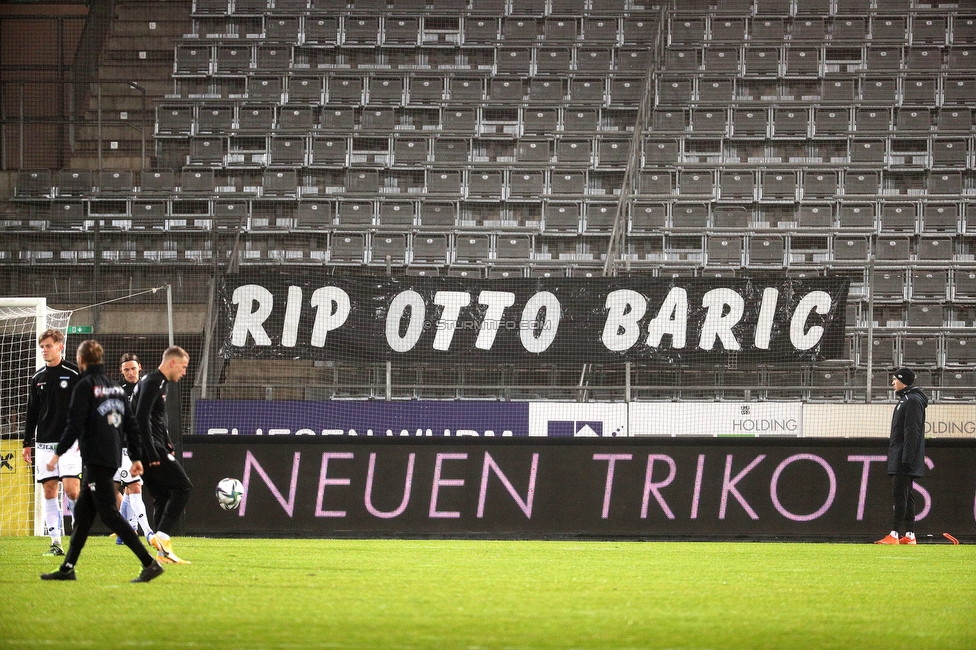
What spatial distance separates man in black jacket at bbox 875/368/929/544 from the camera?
39.6 feet

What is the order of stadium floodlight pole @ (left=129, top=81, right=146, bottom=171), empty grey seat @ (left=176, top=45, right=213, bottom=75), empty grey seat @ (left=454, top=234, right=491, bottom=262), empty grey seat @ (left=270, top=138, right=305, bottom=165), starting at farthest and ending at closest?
empty grey seat @ (left=176, top=45, right=213, bottom=75) → stadium floodlight pole @ (left=129, top=81, right=146, bottom=171) → empty grey seat @ (left=270, top=138, right=305, bottom=165) → empty grey seat @ (left=454, top=234, right=491, bottom=262)

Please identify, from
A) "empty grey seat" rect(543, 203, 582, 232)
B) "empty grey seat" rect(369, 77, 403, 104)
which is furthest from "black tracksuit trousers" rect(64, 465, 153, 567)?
"empty grey seat" rect(369, 77, 403, 104)

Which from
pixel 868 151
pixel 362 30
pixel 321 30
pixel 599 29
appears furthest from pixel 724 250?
pixel 321 30

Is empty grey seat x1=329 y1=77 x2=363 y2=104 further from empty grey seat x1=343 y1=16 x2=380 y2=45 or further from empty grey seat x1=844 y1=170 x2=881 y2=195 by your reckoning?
empty grey seat x1=844 y1=170 x2=881 y2=195

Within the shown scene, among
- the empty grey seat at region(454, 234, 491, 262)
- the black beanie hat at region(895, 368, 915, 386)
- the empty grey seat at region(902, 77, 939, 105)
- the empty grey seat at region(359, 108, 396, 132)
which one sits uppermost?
the empty grey seat at region(902, 77, 939, 105)

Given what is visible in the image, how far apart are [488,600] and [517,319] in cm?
790

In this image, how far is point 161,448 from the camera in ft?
28.1

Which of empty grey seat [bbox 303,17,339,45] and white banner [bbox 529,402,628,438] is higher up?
empty grey seat [bbox 303,17,339,45]

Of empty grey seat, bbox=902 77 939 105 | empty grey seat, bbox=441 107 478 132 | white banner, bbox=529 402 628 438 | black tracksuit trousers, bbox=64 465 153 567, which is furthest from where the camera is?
empty grey seat, bbox=902 77 939 105

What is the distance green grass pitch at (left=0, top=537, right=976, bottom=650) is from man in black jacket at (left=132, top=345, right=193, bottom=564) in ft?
1.29

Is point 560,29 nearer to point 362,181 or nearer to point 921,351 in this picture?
point 362,181

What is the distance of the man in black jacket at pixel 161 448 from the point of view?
817 cm

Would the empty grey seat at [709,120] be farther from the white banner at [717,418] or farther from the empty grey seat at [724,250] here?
the white banner at [717,418]

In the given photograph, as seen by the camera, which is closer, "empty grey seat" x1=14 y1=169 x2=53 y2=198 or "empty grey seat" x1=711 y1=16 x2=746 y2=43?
"empty grey seat" x1=14 y1=169 x2=53 y2=198
